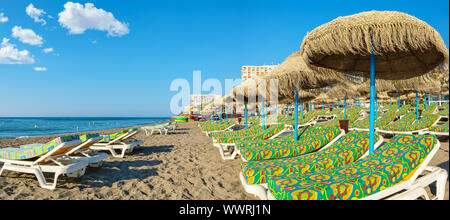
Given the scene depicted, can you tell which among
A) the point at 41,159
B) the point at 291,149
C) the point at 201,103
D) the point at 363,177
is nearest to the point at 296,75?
the point at 291,149

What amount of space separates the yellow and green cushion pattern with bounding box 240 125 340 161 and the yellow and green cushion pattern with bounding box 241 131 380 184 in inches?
16.1

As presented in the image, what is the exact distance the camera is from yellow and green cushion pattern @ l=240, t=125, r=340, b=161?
3.54m

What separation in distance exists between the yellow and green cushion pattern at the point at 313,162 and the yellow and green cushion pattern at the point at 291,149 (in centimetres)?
41

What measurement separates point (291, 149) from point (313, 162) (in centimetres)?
82

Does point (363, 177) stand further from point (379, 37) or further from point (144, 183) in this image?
point (144, 183)

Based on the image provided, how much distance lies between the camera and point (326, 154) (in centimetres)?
324

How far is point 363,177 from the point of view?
209 centimetres

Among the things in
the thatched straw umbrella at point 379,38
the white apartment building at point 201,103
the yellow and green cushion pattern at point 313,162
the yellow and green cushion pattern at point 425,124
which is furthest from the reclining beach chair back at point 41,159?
the white apartment building at point 201,103

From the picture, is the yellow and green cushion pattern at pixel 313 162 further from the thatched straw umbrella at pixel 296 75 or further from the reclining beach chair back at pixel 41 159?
the reclining beach chair back at pixel 41 159

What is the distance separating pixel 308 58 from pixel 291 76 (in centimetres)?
142

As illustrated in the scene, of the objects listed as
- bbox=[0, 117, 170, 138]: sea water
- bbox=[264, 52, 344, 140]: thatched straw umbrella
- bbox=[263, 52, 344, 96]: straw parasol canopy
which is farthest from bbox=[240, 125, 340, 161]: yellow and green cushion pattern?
bbox=[0, 117, 170, 138]: sea water

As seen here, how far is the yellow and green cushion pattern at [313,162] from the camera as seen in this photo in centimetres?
254

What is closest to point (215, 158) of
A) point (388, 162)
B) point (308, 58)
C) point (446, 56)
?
point (308, 58)

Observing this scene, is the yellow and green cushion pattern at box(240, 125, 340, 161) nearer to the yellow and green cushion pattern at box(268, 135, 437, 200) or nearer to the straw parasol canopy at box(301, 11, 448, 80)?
the yellow and green cushion pattern at box(268, 135, 437, 200)
